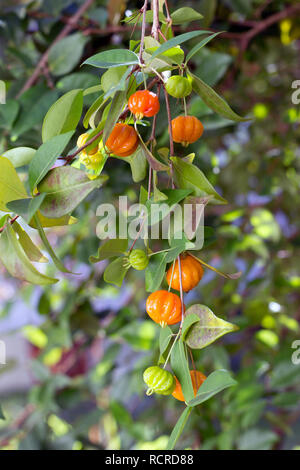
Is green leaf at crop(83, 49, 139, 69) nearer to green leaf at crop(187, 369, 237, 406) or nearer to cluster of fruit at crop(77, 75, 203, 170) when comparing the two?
cluster of fruit at crop(77, 75, 203, 170)

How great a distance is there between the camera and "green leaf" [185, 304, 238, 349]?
0.84 ft

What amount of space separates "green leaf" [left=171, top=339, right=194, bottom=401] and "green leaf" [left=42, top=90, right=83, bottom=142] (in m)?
0.15

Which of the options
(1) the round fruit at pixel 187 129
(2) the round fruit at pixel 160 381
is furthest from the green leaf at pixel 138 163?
(2) the round fruit at pixel 160 381

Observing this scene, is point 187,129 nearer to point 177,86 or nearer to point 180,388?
point 177,86

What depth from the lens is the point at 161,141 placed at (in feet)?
1.71

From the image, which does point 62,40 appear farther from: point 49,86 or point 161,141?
point 161,141

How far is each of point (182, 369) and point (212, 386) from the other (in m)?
0.03

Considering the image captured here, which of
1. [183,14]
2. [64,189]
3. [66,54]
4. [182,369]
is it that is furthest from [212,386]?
[66,54]

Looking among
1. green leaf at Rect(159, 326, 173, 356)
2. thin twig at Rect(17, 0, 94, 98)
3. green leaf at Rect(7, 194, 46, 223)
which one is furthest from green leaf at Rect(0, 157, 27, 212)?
thin twig at Rect(17, 0, 94, 98)

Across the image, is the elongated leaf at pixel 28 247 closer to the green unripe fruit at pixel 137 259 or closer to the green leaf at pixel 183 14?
the green unripe fruit at pixel 137 259

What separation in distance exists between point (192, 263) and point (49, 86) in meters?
0.39

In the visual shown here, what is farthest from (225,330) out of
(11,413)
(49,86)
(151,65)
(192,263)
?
(11,413)

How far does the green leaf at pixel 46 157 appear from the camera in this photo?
0.24 m

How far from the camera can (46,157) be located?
251 mm
